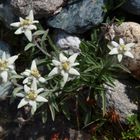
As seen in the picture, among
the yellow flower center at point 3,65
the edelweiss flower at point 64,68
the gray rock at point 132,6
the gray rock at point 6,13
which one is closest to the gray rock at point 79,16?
the gray rock at point 132,6

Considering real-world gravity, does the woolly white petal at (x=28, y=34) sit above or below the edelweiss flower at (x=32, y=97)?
above

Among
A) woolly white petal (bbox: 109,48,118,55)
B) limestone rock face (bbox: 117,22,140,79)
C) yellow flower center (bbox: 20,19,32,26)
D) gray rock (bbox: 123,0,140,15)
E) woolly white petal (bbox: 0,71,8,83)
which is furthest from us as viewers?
gray rock (bbox: 123,0,140,15)

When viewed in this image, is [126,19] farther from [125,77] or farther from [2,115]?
[2,115]

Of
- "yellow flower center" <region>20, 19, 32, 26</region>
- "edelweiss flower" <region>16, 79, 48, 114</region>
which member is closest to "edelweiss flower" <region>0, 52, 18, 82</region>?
"edelweiss flower" <region>16, 79, 48, 114</region>

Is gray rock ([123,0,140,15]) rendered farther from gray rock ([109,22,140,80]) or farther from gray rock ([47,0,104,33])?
gray rock ([47,0,104,33])

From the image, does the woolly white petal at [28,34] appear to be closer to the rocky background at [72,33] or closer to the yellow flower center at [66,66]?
the yellow flower center at [66,66]

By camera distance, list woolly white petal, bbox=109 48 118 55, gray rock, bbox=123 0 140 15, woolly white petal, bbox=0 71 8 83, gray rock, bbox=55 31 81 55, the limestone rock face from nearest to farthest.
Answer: woolly white petal, bbox=0 71 8 83
woolly white petal, bbox=109 48 118 55
the limestone rock face
gray rock, bbox=123 0 140 15
gray rock, bbox=55 31 81 55
